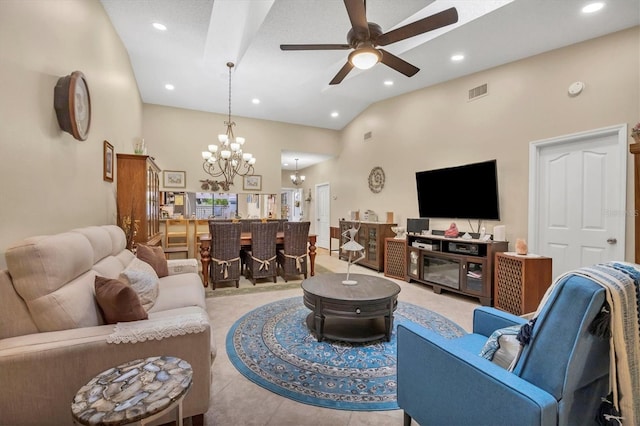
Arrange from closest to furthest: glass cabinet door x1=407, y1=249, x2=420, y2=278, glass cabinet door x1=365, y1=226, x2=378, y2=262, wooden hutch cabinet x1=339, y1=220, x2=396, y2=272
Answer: glass cabinet door x1=407, y1=249, x2=420, y2=278 → wooden hutch cabinet x1=339, y1=220, x2=396, y2=272 → glass cabinet door x1=365, y1=226, x2=378, y2=262

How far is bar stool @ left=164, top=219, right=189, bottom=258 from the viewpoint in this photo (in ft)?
19.6

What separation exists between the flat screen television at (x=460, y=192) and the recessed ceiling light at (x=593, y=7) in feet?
5.69

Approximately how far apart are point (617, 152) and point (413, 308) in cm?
274

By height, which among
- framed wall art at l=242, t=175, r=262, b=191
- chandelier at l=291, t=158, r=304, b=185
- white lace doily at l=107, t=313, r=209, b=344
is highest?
chandelier at l=291, t=158, r=304, b=185

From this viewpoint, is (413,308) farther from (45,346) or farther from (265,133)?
(265,133)

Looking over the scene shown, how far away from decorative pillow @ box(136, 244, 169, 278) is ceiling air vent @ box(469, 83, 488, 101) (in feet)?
15.7

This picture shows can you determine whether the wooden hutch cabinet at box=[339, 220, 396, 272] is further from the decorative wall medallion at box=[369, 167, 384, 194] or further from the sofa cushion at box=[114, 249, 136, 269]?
the sofa cushion at box=[114, 249, 136, 269]

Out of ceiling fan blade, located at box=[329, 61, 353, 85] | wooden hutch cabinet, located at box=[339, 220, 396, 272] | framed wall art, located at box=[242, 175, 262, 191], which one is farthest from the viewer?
framed wall art, located at box=[242, 175, 262, 191]

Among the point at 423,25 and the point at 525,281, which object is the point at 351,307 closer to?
the point at 525,281

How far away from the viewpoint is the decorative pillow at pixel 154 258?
2929mm

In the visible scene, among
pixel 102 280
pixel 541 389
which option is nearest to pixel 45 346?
pixel 102 280

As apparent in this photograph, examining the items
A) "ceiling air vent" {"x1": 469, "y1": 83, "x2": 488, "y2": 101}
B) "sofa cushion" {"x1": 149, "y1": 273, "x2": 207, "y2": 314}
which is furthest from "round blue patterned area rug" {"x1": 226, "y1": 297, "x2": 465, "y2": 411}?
"ceiling air vent" {"x1": 469, "y1": 83, "x2": 488, "y2": 101}

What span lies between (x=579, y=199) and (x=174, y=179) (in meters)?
A: 6.90

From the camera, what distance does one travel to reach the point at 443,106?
4656 millimetres
